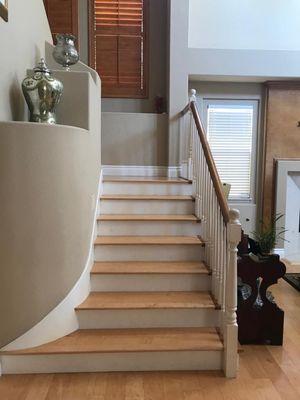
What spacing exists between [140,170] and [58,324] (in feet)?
9.46

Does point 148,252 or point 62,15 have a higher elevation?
point 62,15

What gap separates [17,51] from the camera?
3115mm

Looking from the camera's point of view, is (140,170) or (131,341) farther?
(140,170)

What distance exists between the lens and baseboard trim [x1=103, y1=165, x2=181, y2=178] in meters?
5.18

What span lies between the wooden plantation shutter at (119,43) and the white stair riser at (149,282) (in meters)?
3.29

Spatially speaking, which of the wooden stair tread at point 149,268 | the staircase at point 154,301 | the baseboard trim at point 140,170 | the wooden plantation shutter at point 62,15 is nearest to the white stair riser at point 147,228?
the staircase at point 154,301

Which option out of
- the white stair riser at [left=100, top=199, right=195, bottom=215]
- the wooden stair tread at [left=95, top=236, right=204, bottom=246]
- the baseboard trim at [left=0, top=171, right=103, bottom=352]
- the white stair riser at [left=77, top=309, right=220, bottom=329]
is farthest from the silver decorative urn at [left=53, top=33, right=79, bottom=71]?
the white stair riser at [left=77, top=309, right=220, bottom=329]

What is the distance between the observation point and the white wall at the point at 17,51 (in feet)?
9.23

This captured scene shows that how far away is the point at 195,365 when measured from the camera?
2.70m

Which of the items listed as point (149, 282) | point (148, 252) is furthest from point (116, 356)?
point (148, 252)

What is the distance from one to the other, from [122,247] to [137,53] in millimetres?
3342

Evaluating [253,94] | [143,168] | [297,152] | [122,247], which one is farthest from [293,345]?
[253,94]

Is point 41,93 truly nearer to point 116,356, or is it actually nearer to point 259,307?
point 116,356

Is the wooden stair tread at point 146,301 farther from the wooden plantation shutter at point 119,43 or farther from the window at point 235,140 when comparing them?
the wooden plantation shutter at point 119,43
